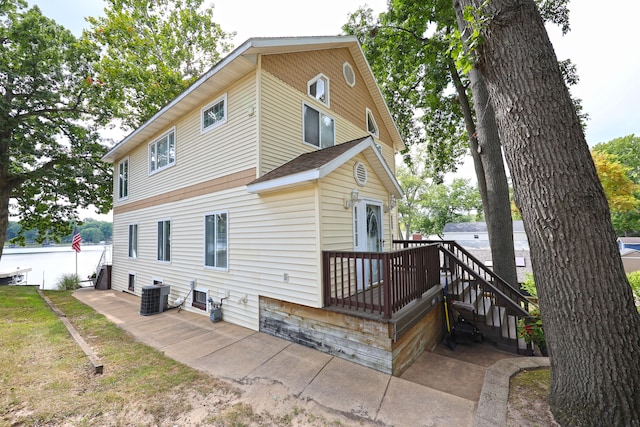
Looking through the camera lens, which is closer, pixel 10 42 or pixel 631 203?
pixel 10 42

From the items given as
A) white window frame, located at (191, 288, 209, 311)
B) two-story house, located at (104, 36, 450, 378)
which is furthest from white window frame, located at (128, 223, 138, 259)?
white window frame, located at (191, 288, 209, 311)

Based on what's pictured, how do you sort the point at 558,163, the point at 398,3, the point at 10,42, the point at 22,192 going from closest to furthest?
the point at 558,163 < the point at 398,3 < the point at 10,42 < the point at 22,192

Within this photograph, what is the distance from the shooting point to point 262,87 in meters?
5.79

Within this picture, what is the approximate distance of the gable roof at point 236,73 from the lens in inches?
219

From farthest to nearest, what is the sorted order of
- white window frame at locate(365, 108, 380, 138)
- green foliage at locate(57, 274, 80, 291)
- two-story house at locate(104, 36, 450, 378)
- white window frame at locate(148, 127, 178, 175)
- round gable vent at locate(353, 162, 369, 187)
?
green foliage at locate(57, 274, 80, 291)
white window frame at locate(365, 108, 380, 138)
white window frame at locate(148, 127, 178, 175)
round gable vent at locate(353, 162, 369, 187)
two-story house at locate(104, 36, 450, 378)

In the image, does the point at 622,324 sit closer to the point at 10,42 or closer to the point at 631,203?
the point at 10,42

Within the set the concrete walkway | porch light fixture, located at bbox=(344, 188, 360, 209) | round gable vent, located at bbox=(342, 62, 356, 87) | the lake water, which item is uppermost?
round gable vent, located at bbox=(342, 62, 356, 87)

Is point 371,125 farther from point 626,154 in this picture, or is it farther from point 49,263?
point 626,154

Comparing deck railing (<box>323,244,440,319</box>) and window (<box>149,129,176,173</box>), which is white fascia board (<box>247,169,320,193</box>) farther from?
window (<box>149,129,176,173</box>)

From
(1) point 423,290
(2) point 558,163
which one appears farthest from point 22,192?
(2) point 558,163

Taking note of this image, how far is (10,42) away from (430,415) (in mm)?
19733

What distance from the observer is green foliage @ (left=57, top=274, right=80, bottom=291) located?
13422mm

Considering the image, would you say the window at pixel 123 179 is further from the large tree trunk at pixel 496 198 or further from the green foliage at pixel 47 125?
the large tree trunk at pixel 496 198

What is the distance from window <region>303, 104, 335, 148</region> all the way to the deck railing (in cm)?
373
